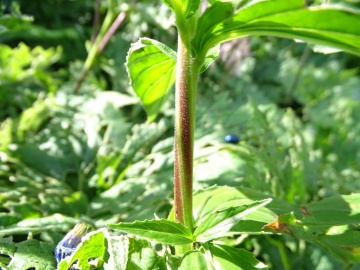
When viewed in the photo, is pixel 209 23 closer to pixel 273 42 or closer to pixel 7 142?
pixel 7 142

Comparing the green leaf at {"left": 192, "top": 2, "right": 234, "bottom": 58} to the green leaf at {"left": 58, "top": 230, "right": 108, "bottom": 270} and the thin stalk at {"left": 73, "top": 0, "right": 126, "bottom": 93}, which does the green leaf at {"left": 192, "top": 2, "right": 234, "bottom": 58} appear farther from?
the thin stalk at {"left": 73, "top": 0, "right": 126, "bottom": 93}

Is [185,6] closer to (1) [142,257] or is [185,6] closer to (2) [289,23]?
(2) [289,23]

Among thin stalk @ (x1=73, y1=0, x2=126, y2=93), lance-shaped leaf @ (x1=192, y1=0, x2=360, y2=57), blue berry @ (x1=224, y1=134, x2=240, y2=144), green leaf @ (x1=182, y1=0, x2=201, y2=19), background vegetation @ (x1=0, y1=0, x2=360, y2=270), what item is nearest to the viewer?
lance-shaped leaf @ (x1=192, y1=0, x2=360, y2=57)

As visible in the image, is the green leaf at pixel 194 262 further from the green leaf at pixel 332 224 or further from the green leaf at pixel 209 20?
the green leaf at pixel 209 20

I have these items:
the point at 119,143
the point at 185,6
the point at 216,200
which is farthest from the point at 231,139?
the point at 185,6

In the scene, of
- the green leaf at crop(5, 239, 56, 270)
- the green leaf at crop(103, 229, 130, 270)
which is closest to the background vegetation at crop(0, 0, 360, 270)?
the green leaf at crop(5, 239, 56, 270)

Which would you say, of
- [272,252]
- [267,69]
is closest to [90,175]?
[272,252]
